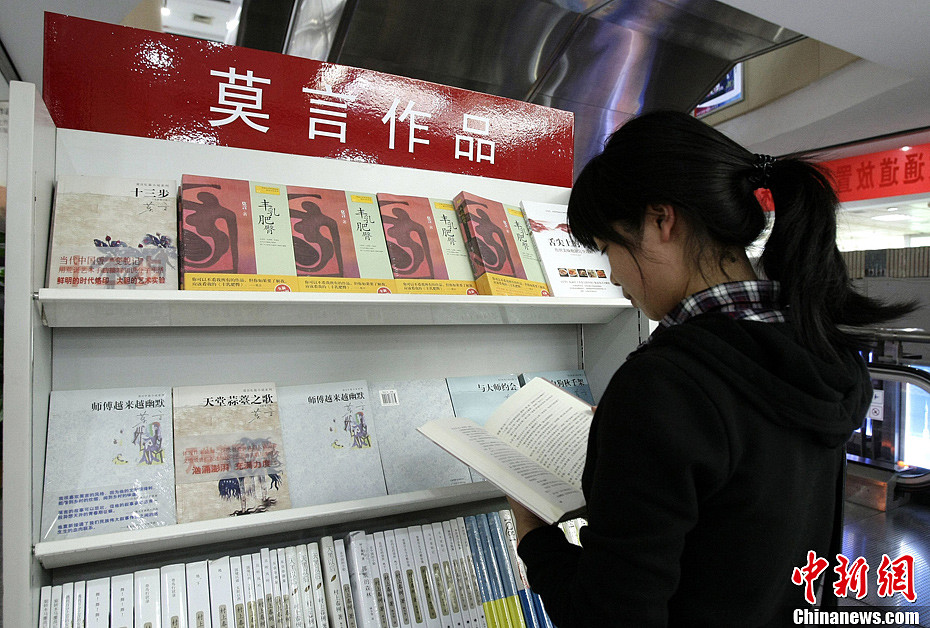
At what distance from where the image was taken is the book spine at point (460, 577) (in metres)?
1.32

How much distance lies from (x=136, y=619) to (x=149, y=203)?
2.77 ft

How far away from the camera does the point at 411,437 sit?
1522 mm

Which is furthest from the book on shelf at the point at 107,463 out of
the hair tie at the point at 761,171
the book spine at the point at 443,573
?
the hair tie at the point at 761,171

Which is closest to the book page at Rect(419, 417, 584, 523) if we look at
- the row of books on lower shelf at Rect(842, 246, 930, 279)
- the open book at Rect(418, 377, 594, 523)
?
the open book at Rect(418, 377, 594, 523)

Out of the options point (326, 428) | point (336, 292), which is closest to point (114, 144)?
point (336, 292)

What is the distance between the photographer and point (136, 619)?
3.66ft

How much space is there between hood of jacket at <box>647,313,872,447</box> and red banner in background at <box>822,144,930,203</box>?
5.76m

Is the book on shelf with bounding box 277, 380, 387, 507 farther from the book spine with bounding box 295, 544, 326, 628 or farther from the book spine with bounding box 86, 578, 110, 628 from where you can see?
the book spine with bounding box 86, 578, 110, 628

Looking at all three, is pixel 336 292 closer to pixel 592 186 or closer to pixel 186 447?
pixel 186 447

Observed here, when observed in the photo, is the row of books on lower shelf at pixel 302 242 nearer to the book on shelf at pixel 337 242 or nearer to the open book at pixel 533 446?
the book on shelf at pixel 337 242

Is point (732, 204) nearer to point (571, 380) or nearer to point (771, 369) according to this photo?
point (771, 369)

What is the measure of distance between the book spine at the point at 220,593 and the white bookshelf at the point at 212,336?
0.19ft

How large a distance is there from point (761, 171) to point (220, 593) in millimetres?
1237

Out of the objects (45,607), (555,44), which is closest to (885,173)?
(555,44)
